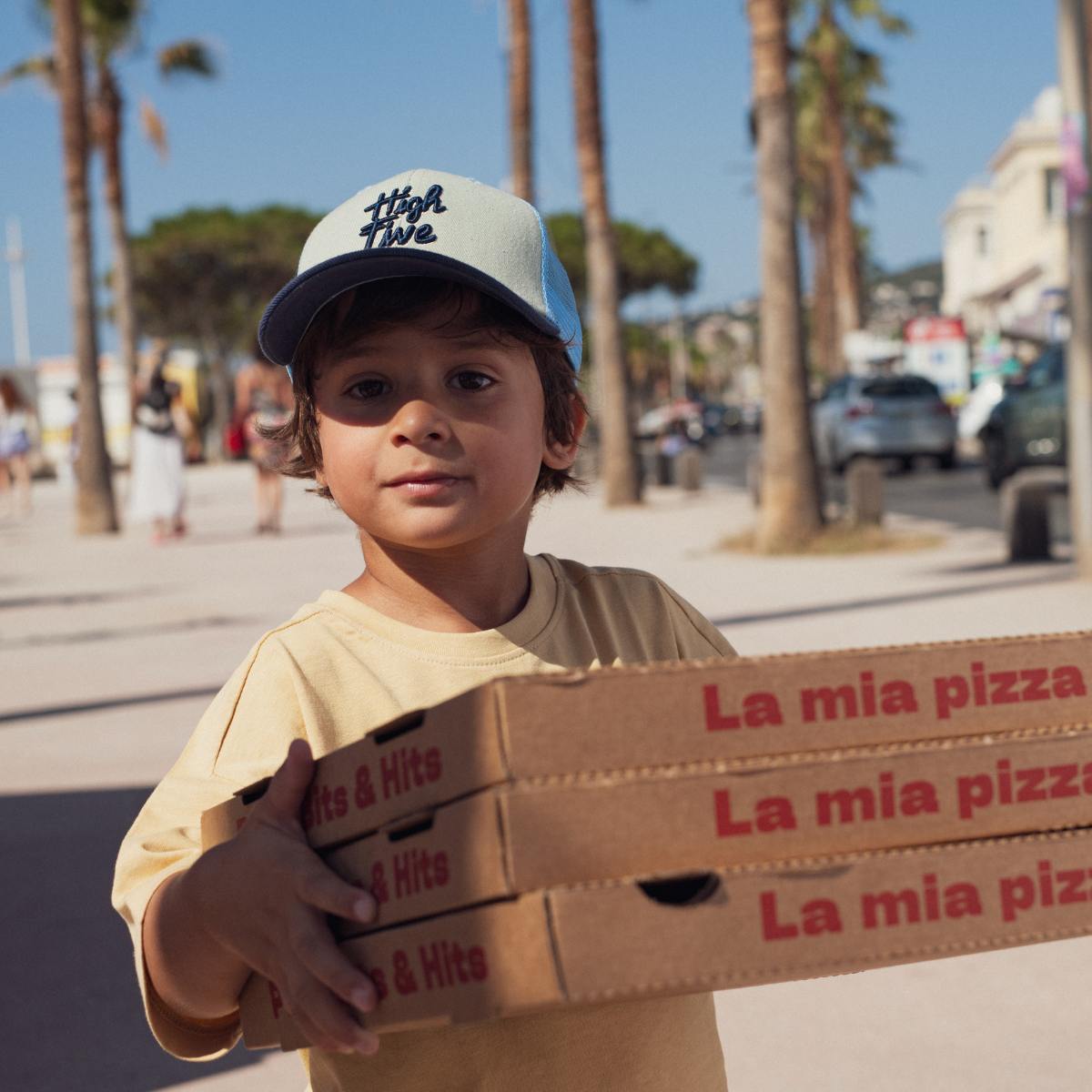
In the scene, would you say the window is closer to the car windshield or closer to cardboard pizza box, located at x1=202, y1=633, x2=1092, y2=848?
the car windshield

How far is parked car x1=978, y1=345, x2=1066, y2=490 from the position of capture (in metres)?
19.2

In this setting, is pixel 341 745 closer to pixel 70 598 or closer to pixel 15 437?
pixel 70 598

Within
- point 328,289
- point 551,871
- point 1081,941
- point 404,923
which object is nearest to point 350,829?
point 404,923

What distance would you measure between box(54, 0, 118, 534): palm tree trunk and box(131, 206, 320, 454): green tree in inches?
1777

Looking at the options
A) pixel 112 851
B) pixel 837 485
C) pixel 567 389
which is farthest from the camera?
pixel 837 485

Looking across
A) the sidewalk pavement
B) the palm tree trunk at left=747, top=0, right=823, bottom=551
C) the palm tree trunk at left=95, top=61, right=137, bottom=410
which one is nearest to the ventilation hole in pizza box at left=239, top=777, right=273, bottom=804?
the sidewalk pavement

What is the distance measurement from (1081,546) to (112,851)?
704 cm

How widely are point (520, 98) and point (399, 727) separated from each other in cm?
2021

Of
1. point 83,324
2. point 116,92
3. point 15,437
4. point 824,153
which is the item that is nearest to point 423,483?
point 83,324

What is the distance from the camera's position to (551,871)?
1208 mm

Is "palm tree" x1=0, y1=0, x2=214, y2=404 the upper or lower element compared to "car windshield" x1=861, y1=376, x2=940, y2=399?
upper

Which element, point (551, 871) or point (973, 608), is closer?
point (551, 871)

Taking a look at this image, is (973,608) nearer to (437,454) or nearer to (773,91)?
(773,91)

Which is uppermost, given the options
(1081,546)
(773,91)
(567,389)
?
(773,91)
